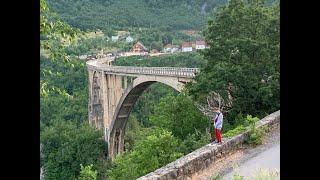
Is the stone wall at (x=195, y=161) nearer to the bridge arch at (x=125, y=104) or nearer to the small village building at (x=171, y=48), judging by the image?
the bridge arch at (x=125, y=104)

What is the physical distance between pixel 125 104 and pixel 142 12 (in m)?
51.4

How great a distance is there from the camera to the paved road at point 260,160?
311 inches

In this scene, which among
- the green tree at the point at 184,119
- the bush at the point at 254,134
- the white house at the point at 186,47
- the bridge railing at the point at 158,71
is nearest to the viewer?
the bush at the point at 254,134

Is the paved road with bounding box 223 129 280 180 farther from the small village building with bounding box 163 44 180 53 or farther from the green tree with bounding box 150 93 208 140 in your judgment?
the small village building with bounding box 163 44 180 53

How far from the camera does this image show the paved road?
7906mm

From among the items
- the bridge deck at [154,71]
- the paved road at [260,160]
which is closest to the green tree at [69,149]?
the bridge deck at [154,71]

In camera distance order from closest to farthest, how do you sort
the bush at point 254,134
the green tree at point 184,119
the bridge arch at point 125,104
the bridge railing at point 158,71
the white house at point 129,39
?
1. the bush at point 254,134
2. the green tree at point 184,119
3. the bridge railing at point 158,71
4. the bridge arch at point 125,104
5. the white house at point 129,39

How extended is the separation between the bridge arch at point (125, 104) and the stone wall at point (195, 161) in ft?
51.1

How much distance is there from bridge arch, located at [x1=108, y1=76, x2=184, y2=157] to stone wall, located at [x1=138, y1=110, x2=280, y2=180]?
1557cm

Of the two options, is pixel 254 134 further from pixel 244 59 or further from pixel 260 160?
pixel 244 59

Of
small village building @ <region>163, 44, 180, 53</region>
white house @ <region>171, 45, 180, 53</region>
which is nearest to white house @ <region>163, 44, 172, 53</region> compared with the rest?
small village building @ <region>163, 44, 180, 53</region>
